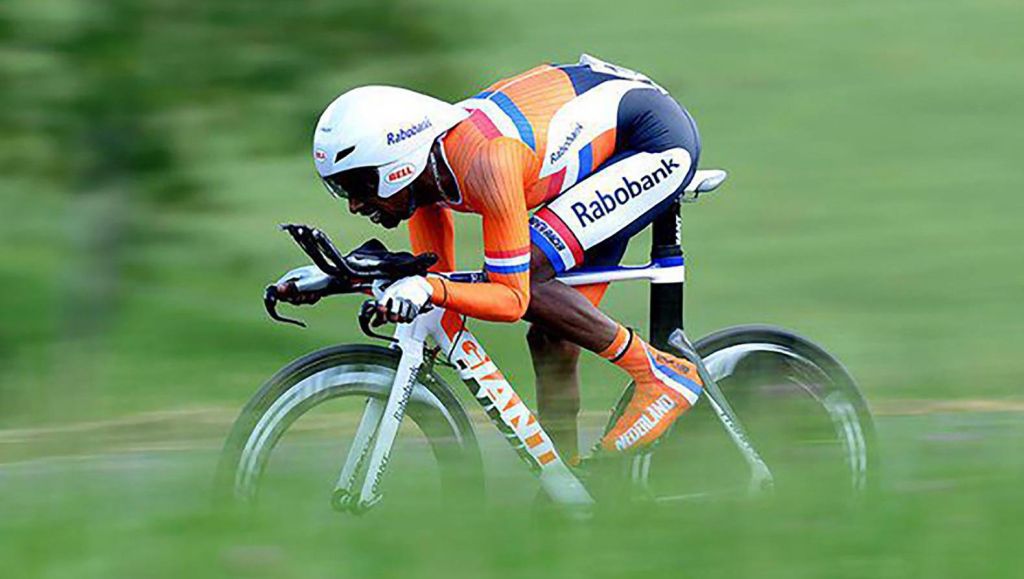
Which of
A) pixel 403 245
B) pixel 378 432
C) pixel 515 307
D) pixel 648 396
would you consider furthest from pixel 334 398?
pixel 403 245

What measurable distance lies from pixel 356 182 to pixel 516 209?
1.50 ft

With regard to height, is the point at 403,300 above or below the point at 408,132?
below

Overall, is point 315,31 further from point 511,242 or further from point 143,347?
point 511,242

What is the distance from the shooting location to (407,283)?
571 cm

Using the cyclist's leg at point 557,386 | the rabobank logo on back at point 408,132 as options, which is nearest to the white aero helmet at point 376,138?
the rabobank logo on back at point 408,132

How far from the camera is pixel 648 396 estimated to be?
20.9ft

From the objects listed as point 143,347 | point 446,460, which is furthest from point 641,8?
point 446,460

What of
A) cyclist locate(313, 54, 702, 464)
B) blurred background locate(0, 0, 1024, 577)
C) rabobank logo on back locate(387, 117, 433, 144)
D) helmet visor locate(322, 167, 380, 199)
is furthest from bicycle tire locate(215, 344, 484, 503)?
rabobank logo on back locate(387, 117, 433, 144)

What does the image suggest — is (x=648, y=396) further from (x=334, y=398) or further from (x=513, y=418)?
(x=334, y=398)

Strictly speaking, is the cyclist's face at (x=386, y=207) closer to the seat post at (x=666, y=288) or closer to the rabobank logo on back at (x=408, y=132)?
the rabobank logo on back at (x=408, y=132)

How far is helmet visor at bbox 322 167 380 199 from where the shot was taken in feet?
19.0

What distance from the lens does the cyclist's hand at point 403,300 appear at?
5.63 m

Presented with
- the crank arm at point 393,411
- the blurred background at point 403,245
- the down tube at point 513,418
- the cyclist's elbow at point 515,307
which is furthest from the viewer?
the down tube at point 513,418

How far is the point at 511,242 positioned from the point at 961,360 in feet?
15.3
